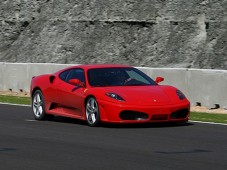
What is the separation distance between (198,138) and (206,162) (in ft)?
10.3

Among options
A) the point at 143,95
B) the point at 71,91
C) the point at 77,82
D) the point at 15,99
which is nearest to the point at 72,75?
the point at 71,91

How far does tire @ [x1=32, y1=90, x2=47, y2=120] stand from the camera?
Result: 17828 millimetres

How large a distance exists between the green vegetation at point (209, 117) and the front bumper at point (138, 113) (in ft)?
5.77

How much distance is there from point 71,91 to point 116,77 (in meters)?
0.92

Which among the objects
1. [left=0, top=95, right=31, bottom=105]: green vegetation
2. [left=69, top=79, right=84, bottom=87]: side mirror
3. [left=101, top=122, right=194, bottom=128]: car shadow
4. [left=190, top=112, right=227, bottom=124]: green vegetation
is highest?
[left=69, top=79, right=84, bottom=87]: side mirror

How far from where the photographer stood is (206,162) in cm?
1046

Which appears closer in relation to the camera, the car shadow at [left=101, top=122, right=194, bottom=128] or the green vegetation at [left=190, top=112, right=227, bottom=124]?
the car shadow at [left=101, top=122, right=194, bottom=128]

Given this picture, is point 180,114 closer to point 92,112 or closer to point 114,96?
point 114,96

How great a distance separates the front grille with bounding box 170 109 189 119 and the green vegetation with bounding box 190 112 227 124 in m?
1.41

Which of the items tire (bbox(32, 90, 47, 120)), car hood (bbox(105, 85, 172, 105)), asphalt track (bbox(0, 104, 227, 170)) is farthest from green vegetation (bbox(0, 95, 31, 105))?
car hood (bbox(105, 85, 172, 105))

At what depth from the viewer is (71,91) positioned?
1683cm

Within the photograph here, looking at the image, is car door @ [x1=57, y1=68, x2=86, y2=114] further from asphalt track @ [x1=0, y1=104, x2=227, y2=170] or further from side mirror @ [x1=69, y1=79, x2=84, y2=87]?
asphalt track @ [x1=0, y1=104, x2=227, y2=170]

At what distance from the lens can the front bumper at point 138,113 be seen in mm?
15516

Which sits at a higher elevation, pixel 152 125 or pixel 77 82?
pixel 77 82
